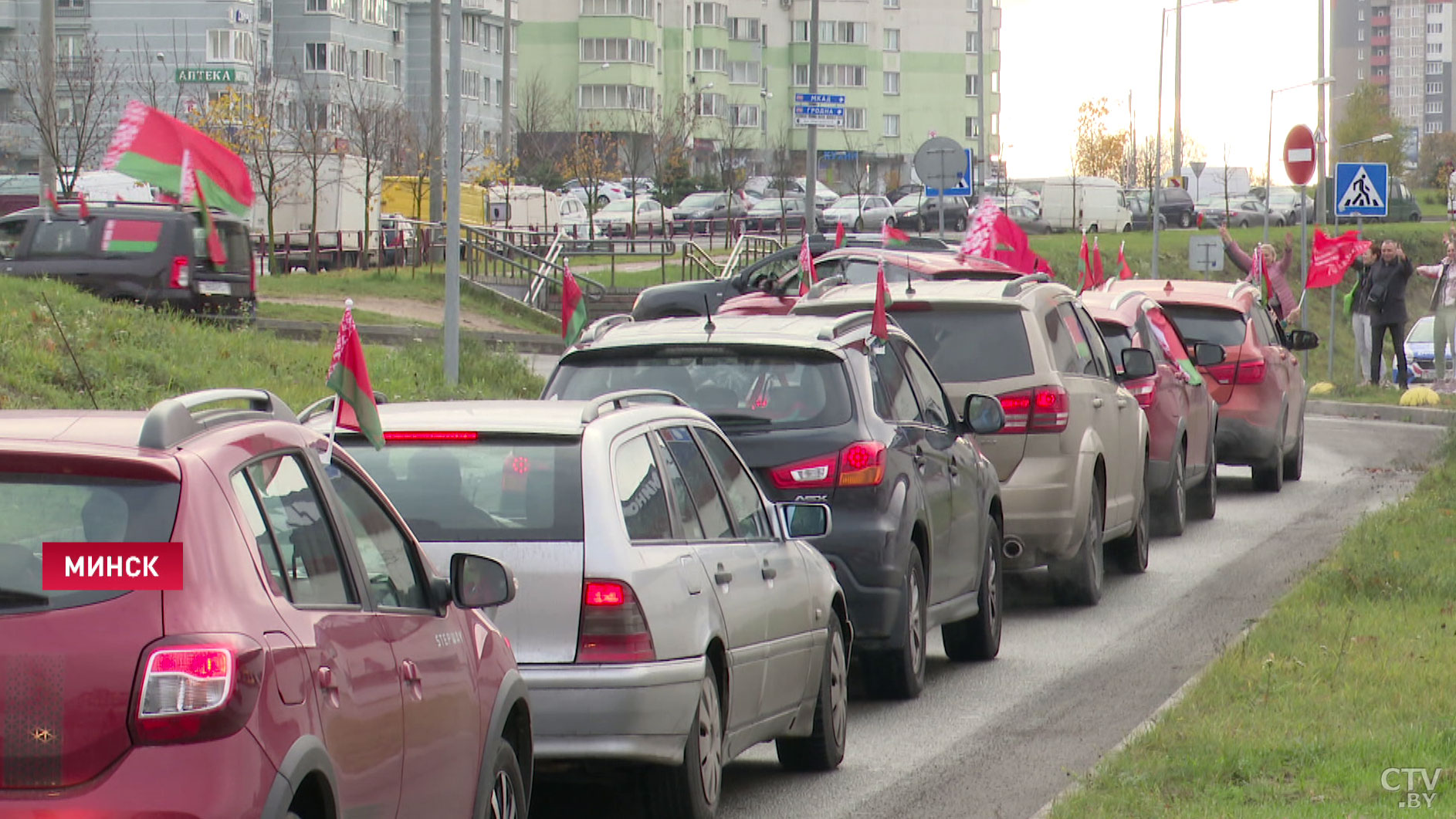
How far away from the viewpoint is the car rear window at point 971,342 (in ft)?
41.8

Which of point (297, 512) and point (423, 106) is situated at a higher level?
point (423, 106)

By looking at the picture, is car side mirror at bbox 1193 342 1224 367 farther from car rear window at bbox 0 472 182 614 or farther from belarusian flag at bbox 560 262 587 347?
car rear window at bbox 0 472 182 614

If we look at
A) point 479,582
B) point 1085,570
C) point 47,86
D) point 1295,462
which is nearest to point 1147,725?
point 479,582

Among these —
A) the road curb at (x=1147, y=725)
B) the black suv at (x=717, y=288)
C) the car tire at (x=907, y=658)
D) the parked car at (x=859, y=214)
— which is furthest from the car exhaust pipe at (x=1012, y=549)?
the parked car at (x=859, y=214)

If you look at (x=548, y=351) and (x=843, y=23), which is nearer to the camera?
(x=548, y=351)

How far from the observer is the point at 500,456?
7121 mm

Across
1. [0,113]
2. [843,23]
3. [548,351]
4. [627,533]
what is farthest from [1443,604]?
[843,23]

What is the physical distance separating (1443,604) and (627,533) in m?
5.80

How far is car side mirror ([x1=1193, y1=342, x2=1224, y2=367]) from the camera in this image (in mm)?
17906

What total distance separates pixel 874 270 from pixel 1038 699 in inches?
612

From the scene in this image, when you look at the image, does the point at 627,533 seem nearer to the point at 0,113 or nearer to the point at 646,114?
the point at 0,113

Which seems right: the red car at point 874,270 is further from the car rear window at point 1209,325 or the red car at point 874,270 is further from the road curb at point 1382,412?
the road curb at point 1382,412

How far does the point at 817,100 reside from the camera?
36312mm

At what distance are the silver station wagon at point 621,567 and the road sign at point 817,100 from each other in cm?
2799
